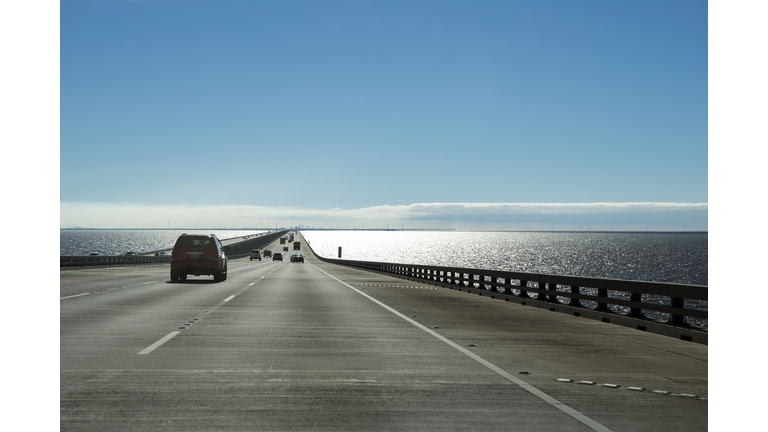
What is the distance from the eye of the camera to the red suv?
26.5 m

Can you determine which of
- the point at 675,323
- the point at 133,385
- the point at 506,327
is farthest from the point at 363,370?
the point at 675,323

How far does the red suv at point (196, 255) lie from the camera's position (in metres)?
26.5

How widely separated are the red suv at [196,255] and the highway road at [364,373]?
1205cm

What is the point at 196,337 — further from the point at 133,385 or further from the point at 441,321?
the point at 441,321

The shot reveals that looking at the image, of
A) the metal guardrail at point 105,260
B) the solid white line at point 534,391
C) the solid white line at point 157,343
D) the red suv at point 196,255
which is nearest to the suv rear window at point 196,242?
the red suv at point 196,255

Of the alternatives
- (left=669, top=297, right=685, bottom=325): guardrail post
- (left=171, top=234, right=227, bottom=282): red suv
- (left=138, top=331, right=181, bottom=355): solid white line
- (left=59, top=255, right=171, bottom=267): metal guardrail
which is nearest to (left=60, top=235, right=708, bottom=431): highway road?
(left=138, top=331, right=181, bottom=355): solid white line

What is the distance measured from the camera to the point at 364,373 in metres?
7.96

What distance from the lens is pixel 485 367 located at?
8.52 m

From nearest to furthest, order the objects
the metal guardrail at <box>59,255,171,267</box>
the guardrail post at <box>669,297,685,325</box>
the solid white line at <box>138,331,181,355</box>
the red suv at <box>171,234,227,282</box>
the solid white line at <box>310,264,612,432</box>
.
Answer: the solid white line at <box>310,264,612,432</box> → the solid white line at <box>138,331,181,355</box> → the guardrail post at <box>669,297,685,325</box> → the red suv at <box>171,234,227,282</box> → the metal guardrail at <box>59,255,171,267</box>

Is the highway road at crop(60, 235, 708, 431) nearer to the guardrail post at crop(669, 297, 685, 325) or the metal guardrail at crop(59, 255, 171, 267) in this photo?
the guardrail post at crop(669, 297, 685, 325)

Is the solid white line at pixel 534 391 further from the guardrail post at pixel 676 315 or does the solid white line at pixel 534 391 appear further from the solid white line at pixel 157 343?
the guardrail post at pixel 676 315

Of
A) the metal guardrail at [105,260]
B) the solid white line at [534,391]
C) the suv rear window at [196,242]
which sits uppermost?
the suv rear window at [196,242]

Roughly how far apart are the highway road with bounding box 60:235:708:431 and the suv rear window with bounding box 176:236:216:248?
39.7 feet

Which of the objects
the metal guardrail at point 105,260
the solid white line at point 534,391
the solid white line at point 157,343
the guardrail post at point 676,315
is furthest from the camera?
the metal guardrail at point 105,260
